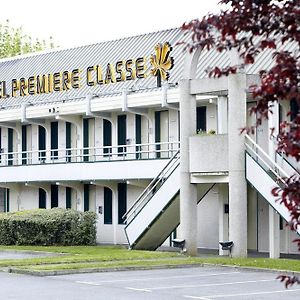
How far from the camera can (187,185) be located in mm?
30375

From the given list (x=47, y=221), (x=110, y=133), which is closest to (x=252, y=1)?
(x=47, y=221)

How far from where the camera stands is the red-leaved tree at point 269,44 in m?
6.50

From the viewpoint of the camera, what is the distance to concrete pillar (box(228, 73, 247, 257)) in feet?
94.0

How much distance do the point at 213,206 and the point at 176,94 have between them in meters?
4.36

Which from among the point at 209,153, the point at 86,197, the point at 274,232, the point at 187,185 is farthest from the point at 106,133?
the point at 274,232

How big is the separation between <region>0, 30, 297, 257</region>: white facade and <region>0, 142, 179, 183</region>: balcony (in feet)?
0.16

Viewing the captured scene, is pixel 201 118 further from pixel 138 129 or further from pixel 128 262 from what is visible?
pixel 128 262

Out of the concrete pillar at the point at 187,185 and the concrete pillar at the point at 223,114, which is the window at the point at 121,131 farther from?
the concrete pillar at the point at 187,185

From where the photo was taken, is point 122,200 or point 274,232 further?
point 122,200

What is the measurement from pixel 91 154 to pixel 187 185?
11.4 meters

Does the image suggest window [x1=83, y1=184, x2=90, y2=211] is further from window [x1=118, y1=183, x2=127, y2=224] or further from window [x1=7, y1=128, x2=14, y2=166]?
window [x1=7, y1=128, x2=14, y2=166]

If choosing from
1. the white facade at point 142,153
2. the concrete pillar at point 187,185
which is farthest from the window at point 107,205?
the concrete pillar at point 187,185

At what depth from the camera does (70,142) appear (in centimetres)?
4384

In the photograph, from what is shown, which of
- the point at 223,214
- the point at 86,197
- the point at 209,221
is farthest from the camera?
the point at 86,197
